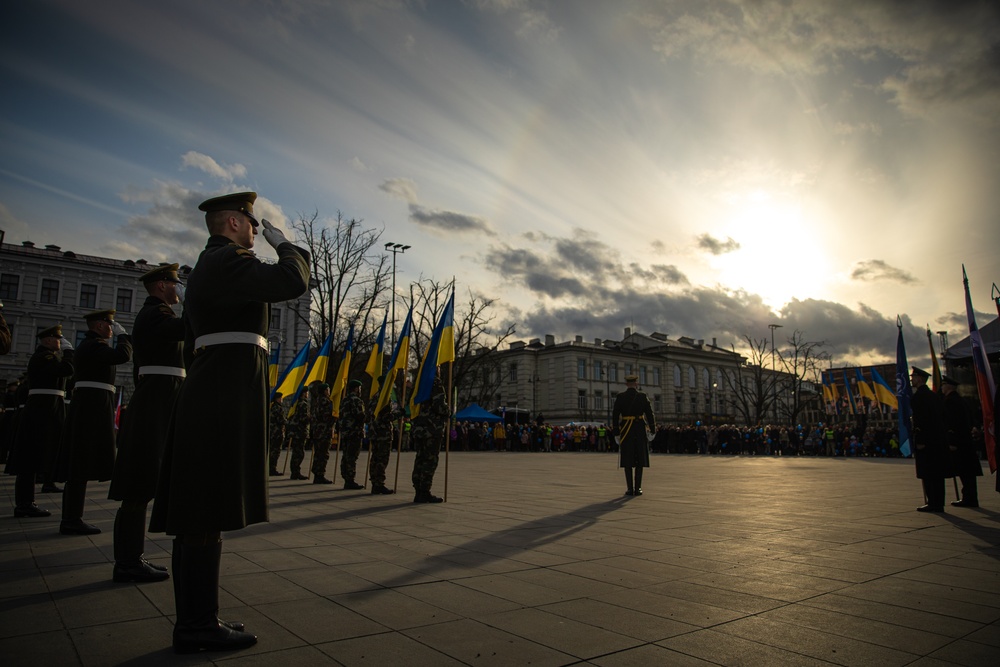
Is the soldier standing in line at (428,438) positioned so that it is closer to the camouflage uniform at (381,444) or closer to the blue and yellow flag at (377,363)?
the camouflage uniform at (381,444)

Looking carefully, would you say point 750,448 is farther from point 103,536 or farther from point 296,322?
point 103,536

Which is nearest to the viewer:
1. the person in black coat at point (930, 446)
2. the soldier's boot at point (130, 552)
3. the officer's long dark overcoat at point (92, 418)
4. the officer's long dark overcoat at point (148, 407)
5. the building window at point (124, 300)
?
the soldier's boot at point (130, 552)

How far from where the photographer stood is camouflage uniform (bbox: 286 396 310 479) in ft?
47.9

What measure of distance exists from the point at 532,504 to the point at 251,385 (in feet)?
22.5

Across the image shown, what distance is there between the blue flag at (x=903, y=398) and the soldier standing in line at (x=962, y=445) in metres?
0.75

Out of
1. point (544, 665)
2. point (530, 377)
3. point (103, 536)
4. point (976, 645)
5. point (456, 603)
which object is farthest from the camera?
point (530, 377)

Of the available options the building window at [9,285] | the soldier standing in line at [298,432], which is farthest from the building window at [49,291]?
the soldier standing in line at [298,432]

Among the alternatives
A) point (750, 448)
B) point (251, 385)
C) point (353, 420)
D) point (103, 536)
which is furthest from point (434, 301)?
point (251, 385)

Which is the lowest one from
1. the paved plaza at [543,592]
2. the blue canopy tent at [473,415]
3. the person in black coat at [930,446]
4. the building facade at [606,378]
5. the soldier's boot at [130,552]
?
the paved plaza at [543,592]

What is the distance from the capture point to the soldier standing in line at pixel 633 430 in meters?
11.3

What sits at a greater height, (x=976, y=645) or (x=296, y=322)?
(x=296, y=322)

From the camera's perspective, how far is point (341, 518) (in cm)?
791

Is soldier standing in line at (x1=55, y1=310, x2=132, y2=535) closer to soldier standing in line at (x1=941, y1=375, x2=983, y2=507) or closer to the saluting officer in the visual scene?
the saluting officer

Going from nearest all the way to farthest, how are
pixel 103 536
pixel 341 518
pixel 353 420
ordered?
pixel 103 536 < pixel 341 518 < pixel 353 420
